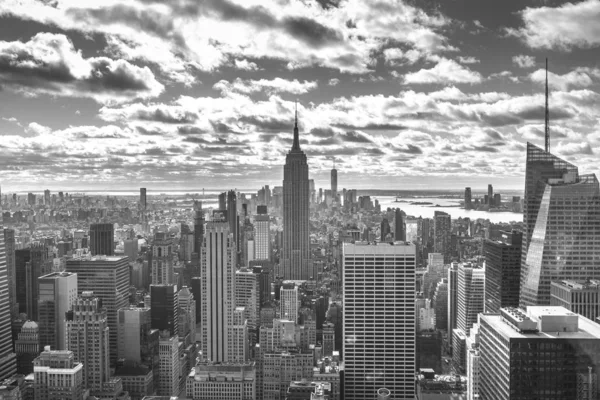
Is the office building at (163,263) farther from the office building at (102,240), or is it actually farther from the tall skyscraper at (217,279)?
the tall skyscraper at (217,279)

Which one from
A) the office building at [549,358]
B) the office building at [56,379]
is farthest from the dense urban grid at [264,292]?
the office building at [549,358]

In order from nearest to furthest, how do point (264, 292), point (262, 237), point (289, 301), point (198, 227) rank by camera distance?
point (198, 227), point (289, 301), point (264, 292), point (262, 237)

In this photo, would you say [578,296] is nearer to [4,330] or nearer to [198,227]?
[198,227]

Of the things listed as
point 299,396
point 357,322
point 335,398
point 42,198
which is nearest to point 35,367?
point 42,198

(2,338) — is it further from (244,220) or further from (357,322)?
(357,322)

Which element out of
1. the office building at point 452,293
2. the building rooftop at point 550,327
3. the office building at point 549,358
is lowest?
the office building at point 452,293

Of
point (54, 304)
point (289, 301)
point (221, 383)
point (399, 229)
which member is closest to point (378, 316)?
point (399, 229)

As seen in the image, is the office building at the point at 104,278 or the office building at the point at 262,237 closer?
the office building at the point at 104,278
